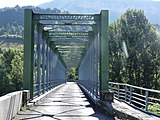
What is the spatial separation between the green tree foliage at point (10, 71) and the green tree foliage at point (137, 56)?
44012 mm

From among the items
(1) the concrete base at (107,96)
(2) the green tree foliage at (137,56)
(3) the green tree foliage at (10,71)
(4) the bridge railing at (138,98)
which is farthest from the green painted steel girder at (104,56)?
(3) the green tree foliage at (10,71)

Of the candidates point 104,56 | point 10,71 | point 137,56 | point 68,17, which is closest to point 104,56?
point 104,56

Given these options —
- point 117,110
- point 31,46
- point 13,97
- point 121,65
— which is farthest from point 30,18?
point 121,65

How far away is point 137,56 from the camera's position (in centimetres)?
4456

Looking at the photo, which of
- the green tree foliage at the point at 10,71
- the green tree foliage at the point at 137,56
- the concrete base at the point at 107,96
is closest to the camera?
the concrete base at the point at 107,96

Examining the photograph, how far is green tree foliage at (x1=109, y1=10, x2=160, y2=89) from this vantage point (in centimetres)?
4434

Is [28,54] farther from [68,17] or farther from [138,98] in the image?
[138,98]

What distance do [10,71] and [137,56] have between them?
5517cm

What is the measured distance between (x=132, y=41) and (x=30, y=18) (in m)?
29.3

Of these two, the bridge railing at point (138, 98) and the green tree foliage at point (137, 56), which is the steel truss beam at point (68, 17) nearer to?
the bridge railing at point (138, 98)

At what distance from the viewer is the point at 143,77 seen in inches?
1751

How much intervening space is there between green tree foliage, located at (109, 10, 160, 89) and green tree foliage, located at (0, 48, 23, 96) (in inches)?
1733

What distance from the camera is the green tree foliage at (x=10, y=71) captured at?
84.6 m

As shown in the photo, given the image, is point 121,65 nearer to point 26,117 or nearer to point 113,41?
point 113,41
